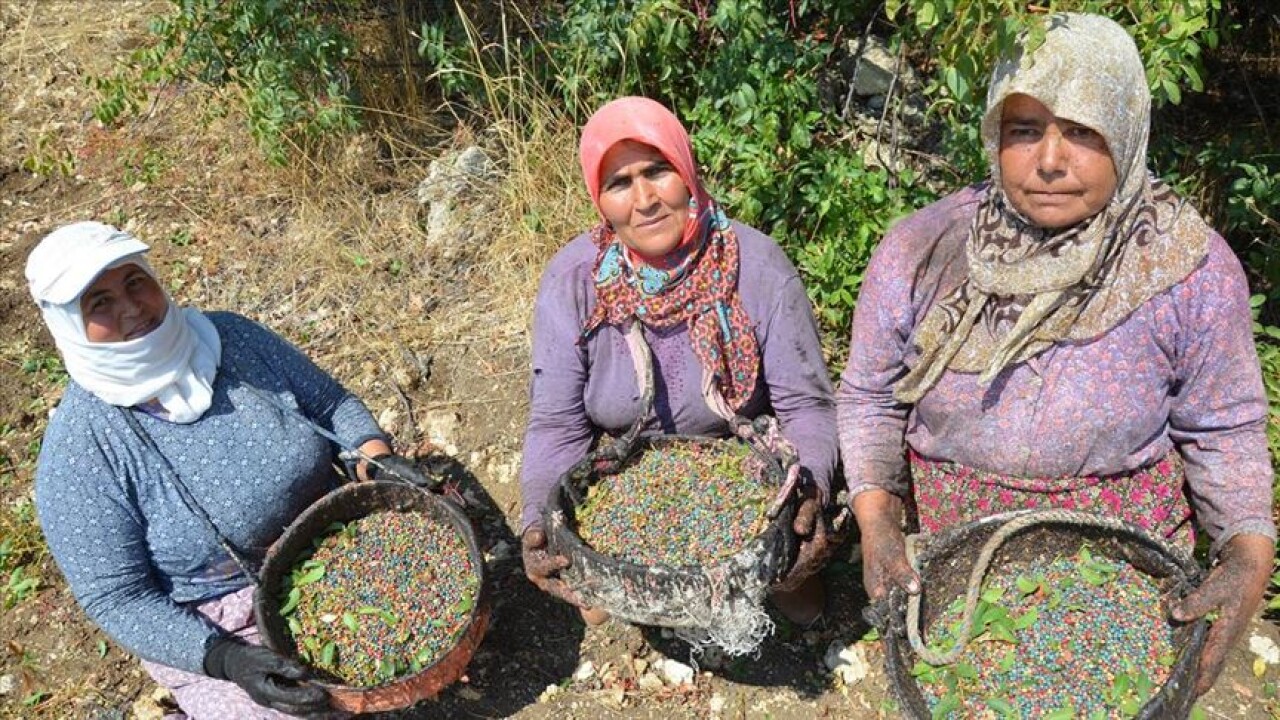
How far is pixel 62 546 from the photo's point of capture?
262 cm

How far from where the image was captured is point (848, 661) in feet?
9.77

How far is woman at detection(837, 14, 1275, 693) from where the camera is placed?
204cm

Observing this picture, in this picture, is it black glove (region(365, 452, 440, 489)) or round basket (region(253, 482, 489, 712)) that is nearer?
round basket (region(253, 482, 489, 712))

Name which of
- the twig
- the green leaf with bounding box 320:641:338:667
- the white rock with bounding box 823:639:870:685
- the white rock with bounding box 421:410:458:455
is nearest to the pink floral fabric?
the green leaf with bounding box 320:641:338:667

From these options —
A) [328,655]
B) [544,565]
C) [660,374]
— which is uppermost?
[660,374]

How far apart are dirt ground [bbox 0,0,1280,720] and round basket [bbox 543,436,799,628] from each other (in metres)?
0.71

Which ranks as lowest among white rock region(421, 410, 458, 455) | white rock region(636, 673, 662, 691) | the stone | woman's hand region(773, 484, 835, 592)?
white rock region(636, 673, 662, 691)

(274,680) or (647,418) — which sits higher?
(647,418)

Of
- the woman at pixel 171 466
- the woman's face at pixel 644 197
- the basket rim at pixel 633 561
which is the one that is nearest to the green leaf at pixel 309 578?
the woman at pixel 171 466

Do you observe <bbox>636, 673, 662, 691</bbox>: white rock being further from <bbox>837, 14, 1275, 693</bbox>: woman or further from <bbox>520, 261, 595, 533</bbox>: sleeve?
<bbox>837, 14, 1275, 693</bbox>: woman

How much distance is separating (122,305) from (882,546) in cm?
191

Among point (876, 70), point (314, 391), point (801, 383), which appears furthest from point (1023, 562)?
point (876, 70)

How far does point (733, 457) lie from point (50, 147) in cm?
488

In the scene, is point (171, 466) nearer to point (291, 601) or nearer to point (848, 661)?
point (291, 601)
